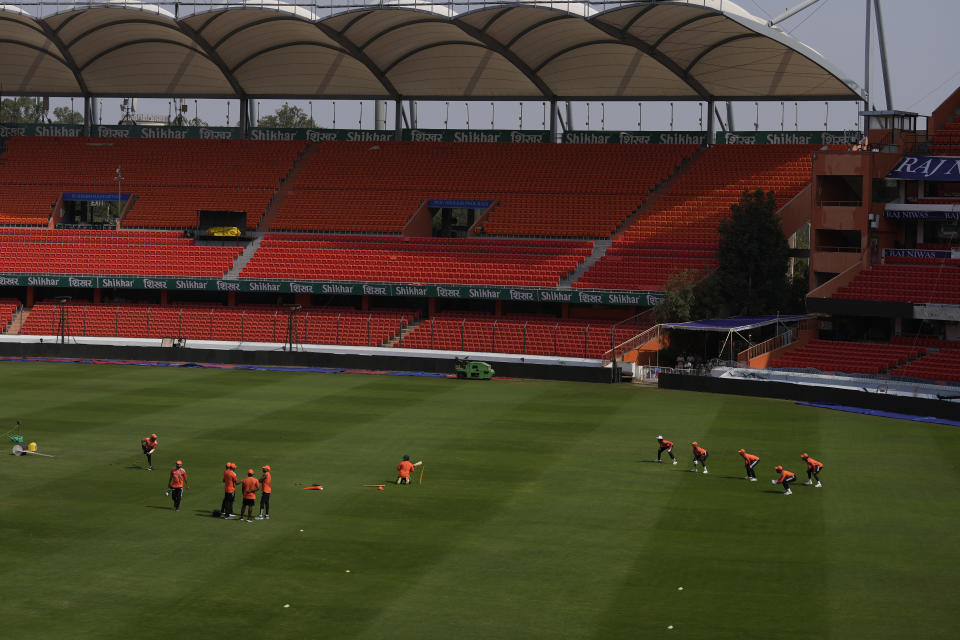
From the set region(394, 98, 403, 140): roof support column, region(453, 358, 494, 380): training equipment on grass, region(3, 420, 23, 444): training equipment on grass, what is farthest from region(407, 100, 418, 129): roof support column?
region(3, 420, 23, 444): training equipment on grass

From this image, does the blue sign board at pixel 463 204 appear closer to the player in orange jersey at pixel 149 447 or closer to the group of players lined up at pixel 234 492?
the player in orange jersey at pixel 149 447

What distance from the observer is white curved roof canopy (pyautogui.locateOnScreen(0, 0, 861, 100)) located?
221 ft

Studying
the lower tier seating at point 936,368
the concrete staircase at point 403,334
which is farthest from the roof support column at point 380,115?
the lower tier seating at point 936,368

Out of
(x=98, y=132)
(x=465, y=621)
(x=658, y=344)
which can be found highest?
(x=98, y=132)

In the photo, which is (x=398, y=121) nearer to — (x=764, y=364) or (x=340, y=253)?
(x=340, y=253)

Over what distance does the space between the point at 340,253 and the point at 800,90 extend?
92.8 feet

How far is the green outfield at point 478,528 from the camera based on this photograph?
22.7 metres

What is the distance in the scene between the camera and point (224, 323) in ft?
225

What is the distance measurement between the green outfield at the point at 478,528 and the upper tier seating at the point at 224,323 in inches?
760

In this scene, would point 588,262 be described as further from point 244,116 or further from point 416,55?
point 244,116

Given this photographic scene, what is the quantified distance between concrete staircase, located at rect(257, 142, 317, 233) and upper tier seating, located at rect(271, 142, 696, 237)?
0.36 meters

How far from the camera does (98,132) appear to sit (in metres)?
87.2

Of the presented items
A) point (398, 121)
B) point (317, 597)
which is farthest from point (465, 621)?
point (398, 121)

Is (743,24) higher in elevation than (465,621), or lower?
higher
